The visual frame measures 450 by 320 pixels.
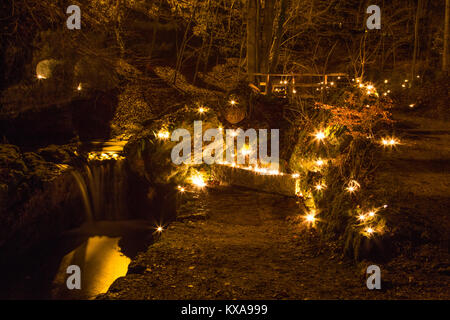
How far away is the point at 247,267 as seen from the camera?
4.94 metres

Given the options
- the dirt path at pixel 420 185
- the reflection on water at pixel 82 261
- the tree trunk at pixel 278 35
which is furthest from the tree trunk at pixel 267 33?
the reflection on water at pixel 82 261

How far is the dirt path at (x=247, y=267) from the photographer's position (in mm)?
4176

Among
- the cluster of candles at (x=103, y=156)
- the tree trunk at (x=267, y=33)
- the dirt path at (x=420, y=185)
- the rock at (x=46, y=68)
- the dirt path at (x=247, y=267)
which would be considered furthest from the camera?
the tree trunk at (x=267, y=33)

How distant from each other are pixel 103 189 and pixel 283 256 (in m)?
5.69

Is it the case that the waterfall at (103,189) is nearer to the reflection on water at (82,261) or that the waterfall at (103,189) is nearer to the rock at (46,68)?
the reflection on water at (82,261)

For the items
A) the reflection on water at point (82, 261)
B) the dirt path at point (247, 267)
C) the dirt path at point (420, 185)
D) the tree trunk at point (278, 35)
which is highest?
the tree trunk at point (278, 35)

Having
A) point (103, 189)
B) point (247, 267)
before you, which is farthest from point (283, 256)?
point (103, 189)

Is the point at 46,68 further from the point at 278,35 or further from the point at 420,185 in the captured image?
the point at 420,185

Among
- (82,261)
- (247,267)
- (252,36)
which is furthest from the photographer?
(252,36)

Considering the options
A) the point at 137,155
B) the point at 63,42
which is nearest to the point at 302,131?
the point at 137,155

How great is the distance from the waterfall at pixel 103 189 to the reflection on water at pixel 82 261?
11.4 inches

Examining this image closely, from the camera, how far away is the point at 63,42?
453 inches

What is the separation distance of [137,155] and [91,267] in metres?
3.31

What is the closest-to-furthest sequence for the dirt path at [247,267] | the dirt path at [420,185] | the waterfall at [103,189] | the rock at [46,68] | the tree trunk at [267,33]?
the dirt path at [247,267]
the dirt path at [420,185]
the waterfall at [103,189]
the rock at [46,68]
the tree trunk at [267,33]
